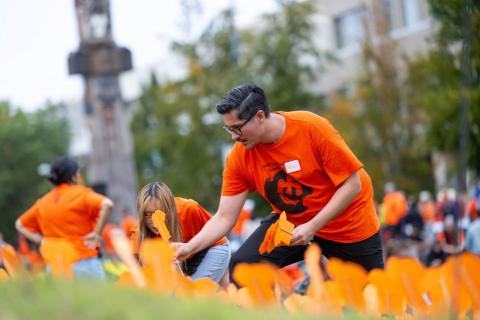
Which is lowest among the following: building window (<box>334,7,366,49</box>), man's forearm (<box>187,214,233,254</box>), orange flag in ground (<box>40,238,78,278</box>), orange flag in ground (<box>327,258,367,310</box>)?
building window (<box>334,7,366,49</box>)

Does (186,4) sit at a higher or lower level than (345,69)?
higher

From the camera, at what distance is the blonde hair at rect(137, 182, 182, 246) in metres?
6.05

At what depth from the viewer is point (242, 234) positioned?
20.8m

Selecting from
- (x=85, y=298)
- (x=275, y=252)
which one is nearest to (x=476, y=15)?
(x=275, y=252)

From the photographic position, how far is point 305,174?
5758 millimetres

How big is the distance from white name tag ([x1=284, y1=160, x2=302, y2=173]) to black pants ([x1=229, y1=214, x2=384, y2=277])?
1.54ft

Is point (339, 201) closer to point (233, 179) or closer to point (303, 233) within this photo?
point (303, 233)

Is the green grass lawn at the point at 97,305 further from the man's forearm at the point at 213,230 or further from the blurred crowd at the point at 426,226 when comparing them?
the blurred crowd at the point at 426,226

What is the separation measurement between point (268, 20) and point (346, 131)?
4473mm

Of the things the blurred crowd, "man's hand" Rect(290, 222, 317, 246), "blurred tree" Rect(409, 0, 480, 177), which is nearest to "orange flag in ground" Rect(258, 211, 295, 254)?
"man's hand" Rect(290, 222, 317, 246)

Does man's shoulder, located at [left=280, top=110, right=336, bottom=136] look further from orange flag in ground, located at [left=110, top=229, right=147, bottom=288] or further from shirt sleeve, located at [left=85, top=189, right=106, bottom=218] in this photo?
shirt sleeve, located at [left=85, top=189, right=106, bottom=218]

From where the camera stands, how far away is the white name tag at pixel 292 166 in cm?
573

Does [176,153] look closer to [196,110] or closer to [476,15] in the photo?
[196,110]

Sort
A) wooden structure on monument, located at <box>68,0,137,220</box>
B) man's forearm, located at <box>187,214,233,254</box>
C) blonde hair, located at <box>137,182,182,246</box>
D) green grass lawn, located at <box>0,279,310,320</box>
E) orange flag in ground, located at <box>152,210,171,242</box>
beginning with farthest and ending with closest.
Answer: wooden structure on monument, located at <box>68,0,137,220</box>
blonde hair, located at <box>137,182,182,246</box>
man's forearm, located at <box>187,214,233,254</box>
orange flag in ground, located at <box>152,210,171,242</box>
green grass lawn, located at <box>0,279,310,320</box>
